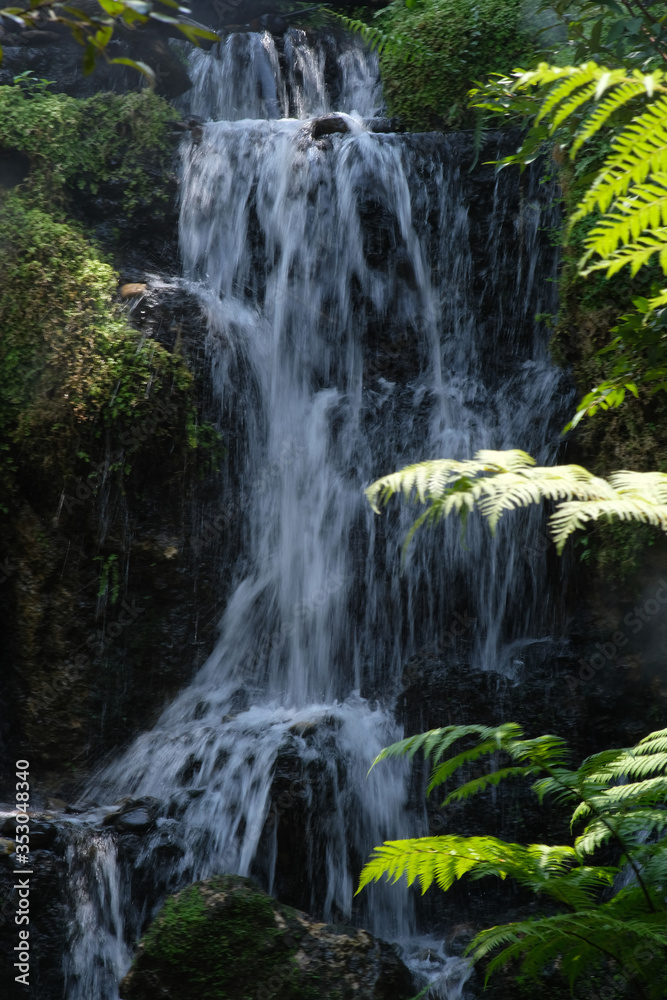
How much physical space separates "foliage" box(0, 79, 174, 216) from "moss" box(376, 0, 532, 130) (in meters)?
2.46

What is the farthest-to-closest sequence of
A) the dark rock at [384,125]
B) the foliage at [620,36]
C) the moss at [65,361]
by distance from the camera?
the dark rock at [384,125], the moss at [65,361], the foliage at [620,36]

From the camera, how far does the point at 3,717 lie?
6.48 m

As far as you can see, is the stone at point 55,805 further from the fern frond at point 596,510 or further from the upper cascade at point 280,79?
the upper cascade at point 280,79

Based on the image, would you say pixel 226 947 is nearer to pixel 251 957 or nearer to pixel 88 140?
pixel 251 957

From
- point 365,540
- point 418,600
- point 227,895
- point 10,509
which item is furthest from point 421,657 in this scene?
point 10,509

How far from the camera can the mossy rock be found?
3.79 metres

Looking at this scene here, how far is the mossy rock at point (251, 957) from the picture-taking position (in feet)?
12.4

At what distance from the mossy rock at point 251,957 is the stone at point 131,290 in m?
4.97

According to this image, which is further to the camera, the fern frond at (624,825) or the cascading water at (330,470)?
the cascading water at (330,470)

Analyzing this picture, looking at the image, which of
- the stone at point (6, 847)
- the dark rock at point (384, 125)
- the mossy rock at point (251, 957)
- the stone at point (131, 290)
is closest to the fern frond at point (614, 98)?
the mossy rock at point (251, 957)

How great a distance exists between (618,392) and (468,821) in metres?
3.22

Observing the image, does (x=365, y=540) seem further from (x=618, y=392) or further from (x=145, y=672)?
(x=618, y=392)

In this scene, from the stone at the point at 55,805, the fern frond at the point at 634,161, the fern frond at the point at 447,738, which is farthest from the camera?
the stone at the point at 55,805

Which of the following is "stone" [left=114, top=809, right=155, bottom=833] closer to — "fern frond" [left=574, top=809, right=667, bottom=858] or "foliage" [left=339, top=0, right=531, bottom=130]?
"fern frond" [left=574, top=809, right=667, bottom=858]
